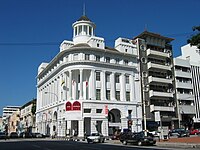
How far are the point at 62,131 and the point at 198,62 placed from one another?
144 ft

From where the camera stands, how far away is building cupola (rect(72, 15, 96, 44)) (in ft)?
213

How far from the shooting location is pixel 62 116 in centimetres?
5666

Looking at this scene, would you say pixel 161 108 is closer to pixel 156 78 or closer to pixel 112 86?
pixel 156 78

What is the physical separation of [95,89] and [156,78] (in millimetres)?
16532

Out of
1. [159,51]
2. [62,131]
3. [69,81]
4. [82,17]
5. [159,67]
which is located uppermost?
[82,17]

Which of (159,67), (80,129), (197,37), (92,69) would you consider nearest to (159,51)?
(159,67)

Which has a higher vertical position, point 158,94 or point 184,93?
point 184,93

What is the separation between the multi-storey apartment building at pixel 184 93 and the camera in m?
66.9

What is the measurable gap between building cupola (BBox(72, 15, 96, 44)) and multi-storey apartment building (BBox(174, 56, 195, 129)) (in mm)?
23774

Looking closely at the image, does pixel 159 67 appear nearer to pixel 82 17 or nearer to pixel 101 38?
pixel 101 38

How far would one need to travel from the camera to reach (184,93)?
226 feet

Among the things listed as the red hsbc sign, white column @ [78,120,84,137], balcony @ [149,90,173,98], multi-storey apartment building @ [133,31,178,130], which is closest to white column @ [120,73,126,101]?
multi-storey apartment building @ [133,31,178,130]

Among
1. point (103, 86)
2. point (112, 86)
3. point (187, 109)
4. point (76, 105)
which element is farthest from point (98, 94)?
point (187, 109)

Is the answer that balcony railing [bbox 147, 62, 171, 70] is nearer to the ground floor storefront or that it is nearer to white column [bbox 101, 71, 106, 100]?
the ground floor storefront
